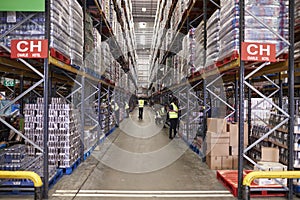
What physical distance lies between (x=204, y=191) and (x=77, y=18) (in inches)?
172

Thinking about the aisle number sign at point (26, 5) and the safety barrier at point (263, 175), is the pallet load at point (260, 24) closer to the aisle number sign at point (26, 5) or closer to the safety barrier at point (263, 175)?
the safety barrier at point (263, 175)

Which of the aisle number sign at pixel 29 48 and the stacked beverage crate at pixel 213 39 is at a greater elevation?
the stacked beverage crate at pixel 213 39

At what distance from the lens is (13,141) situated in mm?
7191

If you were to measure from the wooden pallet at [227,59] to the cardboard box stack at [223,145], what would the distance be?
4.18ft

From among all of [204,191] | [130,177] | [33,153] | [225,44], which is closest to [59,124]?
[33,153]

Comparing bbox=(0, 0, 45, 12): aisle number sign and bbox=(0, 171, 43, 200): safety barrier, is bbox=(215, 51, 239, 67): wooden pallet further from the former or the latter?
bbox=(0, 171, 43, 200): safety barrier

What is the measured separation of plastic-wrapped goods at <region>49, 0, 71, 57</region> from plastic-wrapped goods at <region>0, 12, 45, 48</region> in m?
0.18

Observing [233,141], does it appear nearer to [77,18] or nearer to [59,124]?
[59,124]

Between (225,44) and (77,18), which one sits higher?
(77,18)

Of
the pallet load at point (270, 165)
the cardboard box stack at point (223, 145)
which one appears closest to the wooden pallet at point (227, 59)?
the cardboard box stack at point (223, 145)

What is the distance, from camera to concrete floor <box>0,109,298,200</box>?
15.4 ft

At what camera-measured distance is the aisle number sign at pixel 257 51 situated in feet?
14.1

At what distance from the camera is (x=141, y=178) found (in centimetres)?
567

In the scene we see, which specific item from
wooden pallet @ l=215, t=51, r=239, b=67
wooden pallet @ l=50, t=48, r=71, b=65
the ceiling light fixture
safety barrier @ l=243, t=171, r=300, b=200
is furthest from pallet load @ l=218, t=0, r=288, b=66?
the ceiling light fixture
